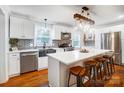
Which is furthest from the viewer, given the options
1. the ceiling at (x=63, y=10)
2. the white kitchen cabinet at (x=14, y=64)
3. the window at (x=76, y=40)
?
the window at (x=76, y=40)

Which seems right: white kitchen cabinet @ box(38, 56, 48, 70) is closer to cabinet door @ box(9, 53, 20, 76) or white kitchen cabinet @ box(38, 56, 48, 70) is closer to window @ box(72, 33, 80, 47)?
cabinet door @ box(9, 53, 20, 76)

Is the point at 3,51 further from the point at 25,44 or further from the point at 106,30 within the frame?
the point at 106,30

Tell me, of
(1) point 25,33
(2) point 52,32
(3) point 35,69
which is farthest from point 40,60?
(2) point 52,32

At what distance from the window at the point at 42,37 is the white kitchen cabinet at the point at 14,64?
59.4 inches

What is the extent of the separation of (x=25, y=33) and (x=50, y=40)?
1613 millimetres

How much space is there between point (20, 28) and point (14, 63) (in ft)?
4.27

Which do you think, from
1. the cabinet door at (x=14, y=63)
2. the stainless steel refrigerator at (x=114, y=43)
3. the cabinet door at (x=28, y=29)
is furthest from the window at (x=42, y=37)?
the stainless steel refrigerator at (x=114, y=43)

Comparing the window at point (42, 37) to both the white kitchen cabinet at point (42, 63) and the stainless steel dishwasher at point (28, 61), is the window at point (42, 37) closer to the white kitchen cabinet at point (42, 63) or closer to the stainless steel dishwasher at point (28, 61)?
the white kitchen cabinet at point (42, 63)

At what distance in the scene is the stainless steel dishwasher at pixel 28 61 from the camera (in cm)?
357

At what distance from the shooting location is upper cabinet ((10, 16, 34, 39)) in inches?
140

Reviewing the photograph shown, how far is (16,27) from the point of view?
3.63 metres

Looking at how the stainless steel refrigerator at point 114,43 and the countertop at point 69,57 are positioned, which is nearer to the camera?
the countertop at point 69,57

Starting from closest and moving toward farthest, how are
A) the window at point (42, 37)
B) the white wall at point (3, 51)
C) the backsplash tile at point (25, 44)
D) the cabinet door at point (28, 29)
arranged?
the white wall at point (3, 51) < the cabinet door at point (28, 29) < the backsplash tile at point (25, 44) < the window at point (42, 37)
